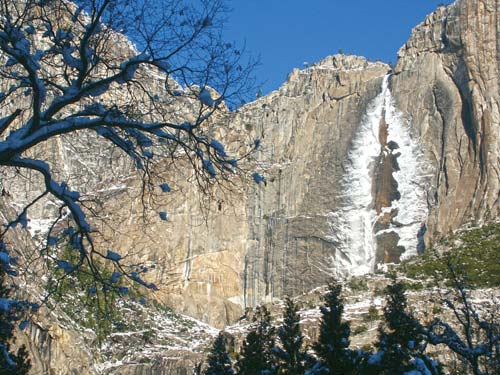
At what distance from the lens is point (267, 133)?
273ft

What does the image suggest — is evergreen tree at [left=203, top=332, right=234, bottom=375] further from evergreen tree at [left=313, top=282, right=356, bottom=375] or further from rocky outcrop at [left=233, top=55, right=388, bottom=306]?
rocky outcrop at [left=233, top=55, right=388, bottom=306]

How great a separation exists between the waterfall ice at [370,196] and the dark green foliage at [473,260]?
1198 cm

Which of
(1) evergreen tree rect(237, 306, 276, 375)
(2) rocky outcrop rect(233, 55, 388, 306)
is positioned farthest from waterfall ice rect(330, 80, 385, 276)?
(1) evergreen tree rect(237, 306, 276, 375)

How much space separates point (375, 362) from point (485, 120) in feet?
Answer: 187

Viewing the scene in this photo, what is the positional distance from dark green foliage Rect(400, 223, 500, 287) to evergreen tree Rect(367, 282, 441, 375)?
1966 centimetres

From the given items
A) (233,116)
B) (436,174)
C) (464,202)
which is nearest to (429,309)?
(464,202)

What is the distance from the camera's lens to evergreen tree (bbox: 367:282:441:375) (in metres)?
11.0

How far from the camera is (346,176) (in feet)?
261

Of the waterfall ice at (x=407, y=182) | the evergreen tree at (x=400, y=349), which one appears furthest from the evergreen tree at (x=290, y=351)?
the waterfall ice at (x=407, y=182)

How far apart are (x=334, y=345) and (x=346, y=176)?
54.9 metres

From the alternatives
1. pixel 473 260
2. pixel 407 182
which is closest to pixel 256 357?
pixel 473 260

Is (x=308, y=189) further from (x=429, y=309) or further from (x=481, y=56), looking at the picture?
(x=429, y=309)

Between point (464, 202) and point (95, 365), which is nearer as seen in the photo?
point (95, 365)

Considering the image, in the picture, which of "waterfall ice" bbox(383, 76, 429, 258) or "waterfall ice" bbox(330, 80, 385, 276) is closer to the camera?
"waterfall ice" bbox(383, 76, 429, 258)
